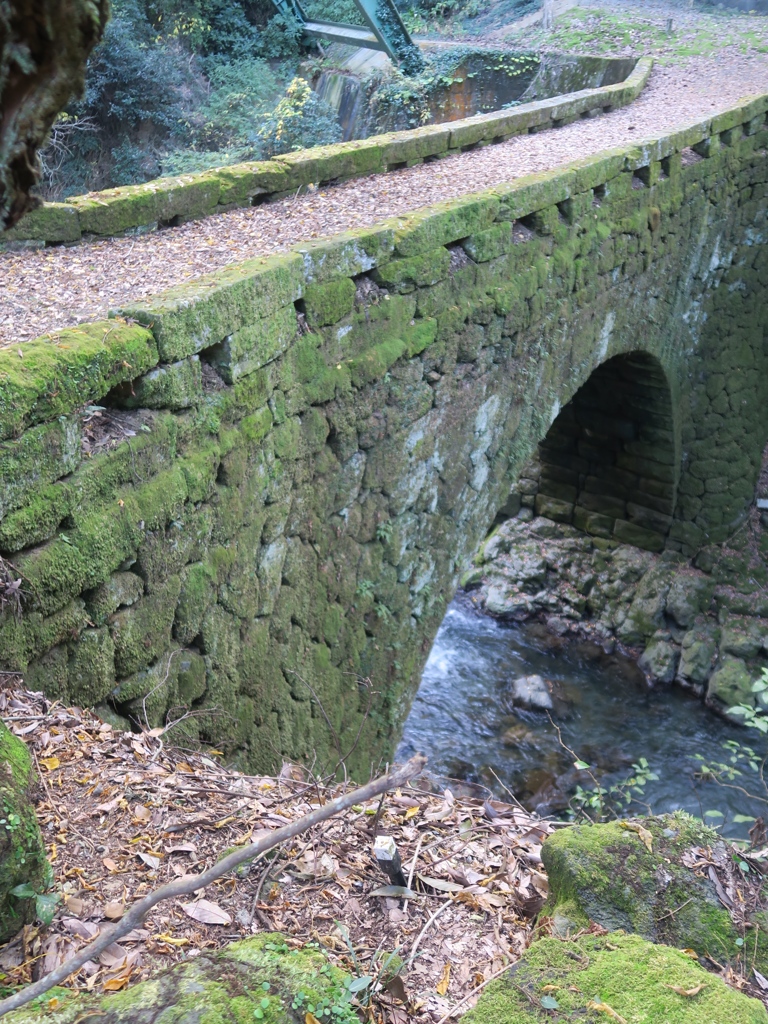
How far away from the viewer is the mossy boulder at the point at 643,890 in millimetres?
2105

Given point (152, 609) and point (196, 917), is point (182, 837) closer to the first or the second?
point (196, 917)

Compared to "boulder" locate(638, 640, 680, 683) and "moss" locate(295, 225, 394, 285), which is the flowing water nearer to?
"boulder" locate(638, 640, 680, 683)

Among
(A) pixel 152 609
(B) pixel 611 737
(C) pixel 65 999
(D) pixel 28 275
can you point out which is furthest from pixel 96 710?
(B) pixel 611 737

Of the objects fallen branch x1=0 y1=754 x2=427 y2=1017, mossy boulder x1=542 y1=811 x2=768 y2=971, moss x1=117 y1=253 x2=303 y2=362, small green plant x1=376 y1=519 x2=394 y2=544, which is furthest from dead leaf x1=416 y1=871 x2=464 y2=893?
small green plant x1=376 y1=519 x2=394 y2=544

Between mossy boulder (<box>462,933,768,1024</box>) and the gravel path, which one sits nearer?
mossy boulder (<box>462,933,768,1024</box>)

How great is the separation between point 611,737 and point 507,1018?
23.4 ft

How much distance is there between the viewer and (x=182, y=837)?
224 centimetres

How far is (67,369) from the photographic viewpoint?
2.44 m

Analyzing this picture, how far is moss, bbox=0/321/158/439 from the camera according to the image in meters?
2.27

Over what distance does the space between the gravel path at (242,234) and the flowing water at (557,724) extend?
4.71 meters

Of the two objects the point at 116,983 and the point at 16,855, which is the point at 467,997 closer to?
the point at 116,983

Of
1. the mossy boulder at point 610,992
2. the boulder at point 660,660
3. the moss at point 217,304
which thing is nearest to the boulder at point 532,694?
the boulder at point 660,660

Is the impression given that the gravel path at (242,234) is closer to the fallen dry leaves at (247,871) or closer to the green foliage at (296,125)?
the fallen dry leaves at (247,871)

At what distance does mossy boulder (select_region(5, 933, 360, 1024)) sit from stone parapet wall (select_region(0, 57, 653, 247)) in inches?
138
